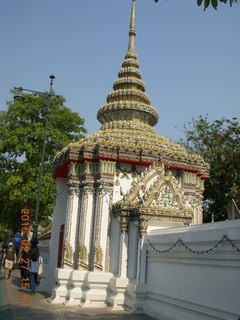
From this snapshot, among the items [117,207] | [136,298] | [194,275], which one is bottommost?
[136,298]

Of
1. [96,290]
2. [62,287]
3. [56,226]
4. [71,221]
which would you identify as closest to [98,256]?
[96,290]

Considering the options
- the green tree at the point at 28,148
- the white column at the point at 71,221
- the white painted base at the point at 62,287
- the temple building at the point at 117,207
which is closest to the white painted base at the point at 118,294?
the temple building at the point at 117,207

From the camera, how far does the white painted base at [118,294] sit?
10992mm

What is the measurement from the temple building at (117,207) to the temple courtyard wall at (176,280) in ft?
0.13

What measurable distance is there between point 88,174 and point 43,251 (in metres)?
7.91

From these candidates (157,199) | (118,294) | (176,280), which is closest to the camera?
(176,280)

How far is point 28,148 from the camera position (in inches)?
1021

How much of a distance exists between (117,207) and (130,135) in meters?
3.01

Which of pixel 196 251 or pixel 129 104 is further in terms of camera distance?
pixel 129 104

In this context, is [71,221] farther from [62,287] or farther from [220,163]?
[220,163]

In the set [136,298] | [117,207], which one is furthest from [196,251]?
[117,207]

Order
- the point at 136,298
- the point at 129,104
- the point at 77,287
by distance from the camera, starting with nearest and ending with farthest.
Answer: the point at 136,298, the point at 77,287, the point at 129,104

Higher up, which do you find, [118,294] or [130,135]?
[130,135]

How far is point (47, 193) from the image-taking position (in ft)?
83.7
